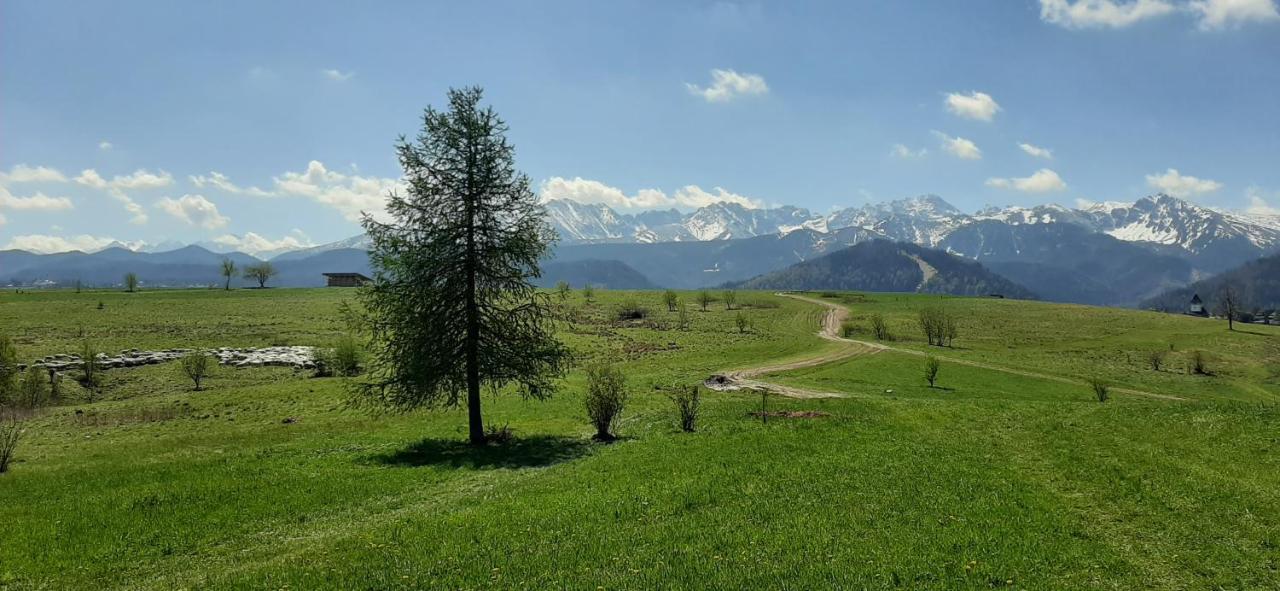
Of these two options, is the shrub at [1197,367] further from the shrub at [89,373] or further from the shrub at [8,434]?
the shrub at [89,373]

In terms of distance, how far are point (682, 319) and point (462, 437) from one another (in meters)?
80.1

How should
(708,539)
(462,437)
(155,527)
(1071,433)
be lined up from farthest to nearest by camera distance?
(462,437), (1071,433), (155,527), (708,539)

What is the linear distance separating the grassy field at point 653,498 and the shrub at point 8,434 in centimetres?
60

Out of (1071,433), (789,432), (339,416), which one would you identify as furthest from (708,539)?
(339,416)

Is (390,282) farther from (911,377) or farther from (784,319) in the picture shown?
(784,319)

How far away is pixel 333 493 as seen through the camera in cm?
1941

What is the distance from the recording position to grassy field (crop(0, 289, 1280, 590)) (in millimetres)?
12148

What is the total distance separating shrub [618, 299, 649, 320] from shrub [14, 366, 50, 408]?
7889 centimetres

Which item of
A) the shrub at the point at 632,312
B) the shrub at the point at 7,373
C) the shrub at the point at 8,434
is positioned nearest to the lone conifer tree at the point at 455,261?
the shrub at the point at 8,434

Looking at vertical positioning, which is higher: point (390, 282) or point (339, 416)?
point (390, 282)

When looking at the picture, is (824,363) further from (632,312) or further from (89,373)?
(89,373)

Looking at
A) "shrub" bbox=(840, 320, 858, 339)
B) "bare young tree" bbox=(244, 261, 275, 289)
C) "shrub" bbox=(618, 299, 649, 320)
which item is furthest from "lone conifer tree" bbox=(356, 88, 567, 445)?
"bare young tree" bbox=(244, 261, 275, 289)

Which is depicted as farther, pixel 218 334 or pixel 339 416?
pixel 218 334

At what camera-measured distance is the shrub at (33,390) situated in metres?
40.9
